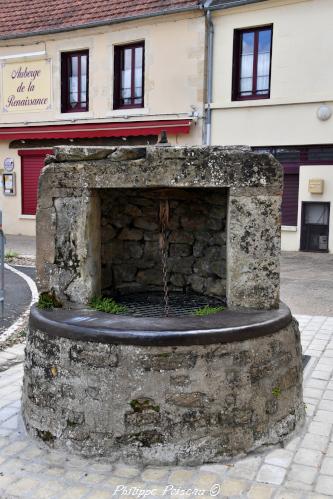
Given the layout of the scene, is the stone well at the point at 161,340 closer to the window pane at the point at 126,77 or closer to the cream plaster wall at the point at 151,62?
the cream plaster wall at the point at 151,62

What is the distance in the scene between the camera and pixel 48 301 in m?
4.15

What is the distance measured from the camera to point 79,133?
15336 millimetres

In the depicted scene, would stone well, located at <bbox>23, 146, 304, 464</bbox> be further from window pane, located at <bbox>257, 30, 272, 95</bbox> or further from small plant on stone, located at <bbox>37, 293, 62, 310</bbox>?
window pane, located at <bbox>257, 30, 272, 95</bbox>

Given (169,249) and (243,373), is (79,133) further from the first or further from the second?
(243,373)

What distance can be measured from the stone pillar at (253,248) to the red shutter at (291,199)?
9.64 meters

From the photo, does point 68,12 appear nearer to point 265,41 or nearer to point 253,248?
point 265,41

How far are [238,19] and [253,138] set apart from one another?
2963 mm

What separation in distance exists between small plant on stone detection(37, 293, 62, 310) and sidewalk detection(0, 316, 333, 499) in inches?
37.4

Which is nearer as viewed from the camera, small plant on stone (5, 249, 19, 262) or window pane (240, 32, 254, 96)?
small plant on stone (5, 249, 19, 262)

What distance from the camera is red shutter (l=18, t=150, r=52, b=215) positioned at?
54.0 ft

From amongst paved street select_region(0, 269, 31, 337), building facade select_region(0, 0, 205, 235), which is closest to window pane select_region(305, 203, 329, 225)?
building facade select_region(0, 0, 205, 235)

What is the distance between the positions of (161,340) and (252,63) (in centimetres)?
1164

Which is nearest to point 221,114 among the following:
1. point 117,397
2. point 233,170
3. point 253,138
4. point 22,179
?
point 253,138

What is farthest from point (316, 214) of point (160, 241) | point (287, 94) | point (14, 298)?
point (160, 241)
